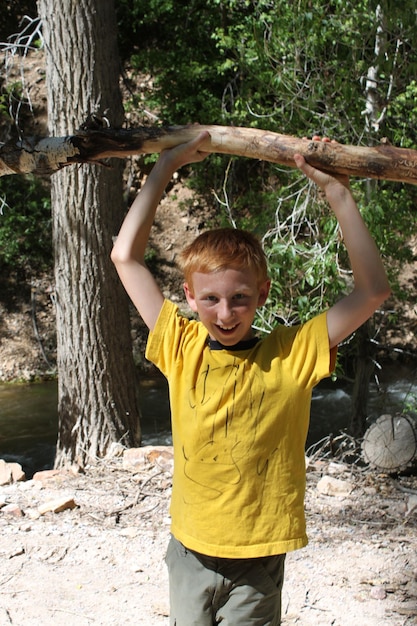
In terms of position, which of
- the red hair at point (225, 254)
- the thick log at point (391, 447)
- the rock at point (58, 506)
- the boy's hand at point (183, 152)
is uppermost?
the boy's hand at point (183, 152)

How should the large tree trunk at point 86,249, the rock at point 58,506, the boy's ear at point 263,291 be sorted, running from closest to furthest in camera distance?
1. the boy's ear at point 263,291
2. the rock at point 58,506
3. the large tree trunk at point 86,249

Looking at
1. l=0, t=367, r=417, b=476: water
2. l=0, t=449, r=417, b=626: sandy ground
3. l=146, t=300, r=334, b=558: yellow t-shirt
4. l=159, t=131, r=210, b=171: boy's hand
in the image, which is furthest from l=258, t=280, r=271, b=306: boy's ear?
l=0, t=367, r=417, b=476: water

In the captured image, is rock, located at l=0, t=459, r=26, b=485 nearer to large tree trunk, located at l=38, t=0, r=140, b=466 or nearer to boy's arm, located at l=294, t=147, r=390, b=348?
large tree trunk, located at l=38, t=0, r=140, b=466

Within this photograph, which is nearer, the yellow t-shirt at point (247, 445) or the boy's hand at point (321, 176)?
the yellow t-shirt at point (247, 445)

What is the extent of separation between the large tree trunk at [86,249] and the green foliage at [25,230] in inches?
251

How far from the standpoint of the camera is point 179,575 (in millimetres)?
1914

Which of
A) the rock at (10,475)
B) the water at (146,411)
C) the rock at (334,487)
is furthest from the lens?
the water at (146,411)

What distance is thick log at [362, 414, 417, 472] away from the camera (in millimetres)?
4684

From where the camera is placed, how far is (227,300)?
187cm

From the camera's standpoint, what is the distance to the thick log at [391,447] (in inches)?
184

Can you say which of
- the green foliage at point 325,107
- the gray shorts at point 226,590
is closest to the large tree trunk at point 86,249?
the green foliage at point 325,107

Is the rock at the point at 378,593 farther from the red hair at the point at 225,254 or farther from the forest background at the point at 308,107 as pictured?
the forest background at the point at 308,107

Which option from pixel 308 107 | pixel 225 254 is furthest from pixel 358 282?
pixel 308 107

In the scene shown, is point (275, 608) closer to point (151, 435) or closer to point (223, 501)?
point (223, 501)
